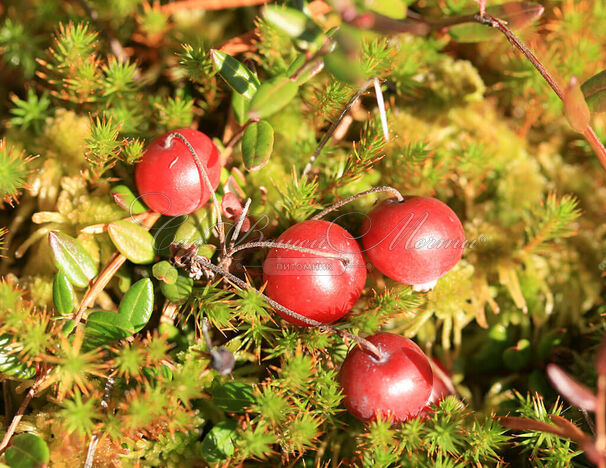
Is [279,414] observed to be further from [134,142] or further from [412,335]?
[134,142]

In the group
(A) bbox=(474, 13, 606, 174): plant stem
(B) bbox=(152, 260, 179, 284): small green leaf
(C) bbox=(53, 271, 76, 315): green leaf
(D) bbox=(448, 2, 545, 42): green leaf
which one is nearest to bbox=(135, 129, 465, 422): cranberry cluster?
(B) bbox=(152, 260, 179, 284): small green leaf

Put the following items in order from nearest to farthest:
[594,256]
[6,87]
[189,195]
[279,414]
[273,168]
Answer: [279,414]
[189,195]
[273,168]
[594,256]
[6,87]

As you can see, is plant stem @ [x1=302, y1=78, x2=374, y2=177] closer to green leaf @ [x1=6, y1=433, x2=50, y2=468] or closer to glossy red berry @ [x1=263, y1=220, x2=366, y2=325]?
glossy red berry @ [x1=263, y1=220, x2=366, y2=325]

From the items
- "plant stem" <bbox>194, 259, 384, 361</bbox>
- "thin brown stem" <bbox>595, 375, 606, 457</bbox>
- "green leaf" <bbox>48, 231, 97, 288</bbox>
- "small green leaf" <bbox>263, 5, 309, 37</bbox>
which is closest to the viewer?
"thin brown stem" <bbox>595, 375, 606, 457</bbox>

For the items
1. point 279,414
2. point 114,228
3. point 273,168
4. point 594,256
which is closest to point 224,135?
point 273,168

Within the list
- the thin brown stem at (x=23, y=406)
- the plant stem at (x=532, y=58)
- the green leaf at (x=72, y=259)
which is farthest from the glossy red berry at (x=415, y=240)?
the thin brown stem at (x=23, y=406)

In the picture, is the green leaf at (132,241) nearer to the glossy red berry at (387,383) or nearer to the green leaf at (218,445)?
the green leaf at (218,445)

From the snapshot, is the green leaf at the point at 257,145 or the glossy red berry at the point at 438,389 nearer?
the green leaf at the point at 257,145
